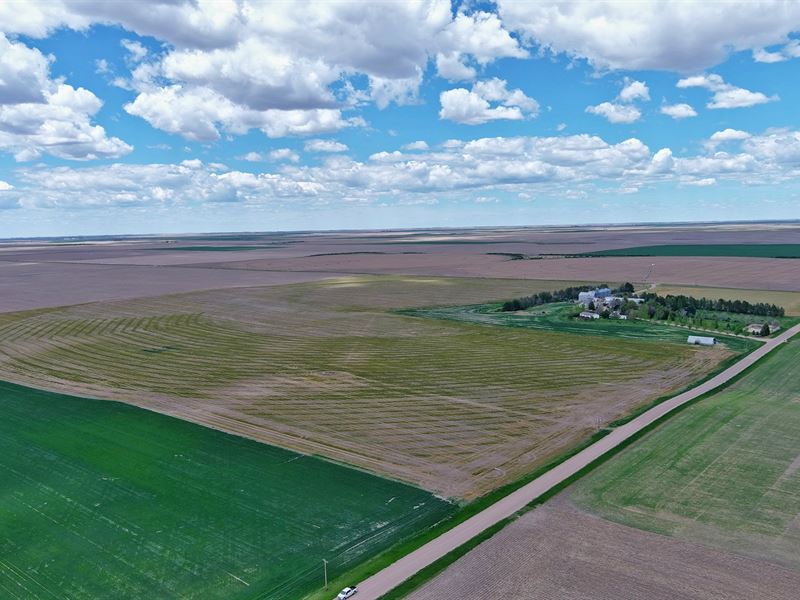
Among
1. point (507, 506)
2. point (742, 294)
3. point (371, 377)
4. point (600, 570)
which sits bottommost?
point (600, 570)

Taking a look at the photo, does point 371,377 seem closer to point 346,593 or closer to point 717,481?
point 717,481

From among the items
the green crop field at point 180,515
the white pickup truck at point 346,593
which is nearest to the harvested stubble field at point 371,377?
the green crop field at point 180,515

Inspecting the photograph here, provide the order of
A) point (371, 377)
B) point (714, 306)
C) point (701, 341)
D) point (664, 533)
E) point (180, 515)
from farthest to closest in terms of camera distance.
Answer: point (714, 306), point (701, 341), point (371, 377), point (180, 515), point (664, 533)

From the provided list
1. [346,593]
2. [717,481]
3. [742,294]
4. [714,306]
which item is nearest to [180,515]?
[346,593]

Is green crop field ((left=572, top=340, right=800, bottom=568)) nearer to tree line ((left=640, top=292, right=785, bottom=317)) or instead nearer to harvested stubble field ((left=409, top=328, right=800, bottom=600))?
harvested stubble field ((left=409, top=328, right=800, bottom=600))

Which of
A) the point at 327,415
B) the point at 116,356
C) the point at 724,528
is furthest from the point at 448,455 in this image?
the point at 116,356

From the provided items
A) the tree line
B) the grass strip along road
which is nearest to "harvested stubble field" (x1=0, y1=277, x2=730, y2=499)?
the grass strip along road

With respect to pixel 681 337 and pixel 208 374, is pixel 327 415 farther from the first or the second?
pixel 681 337
